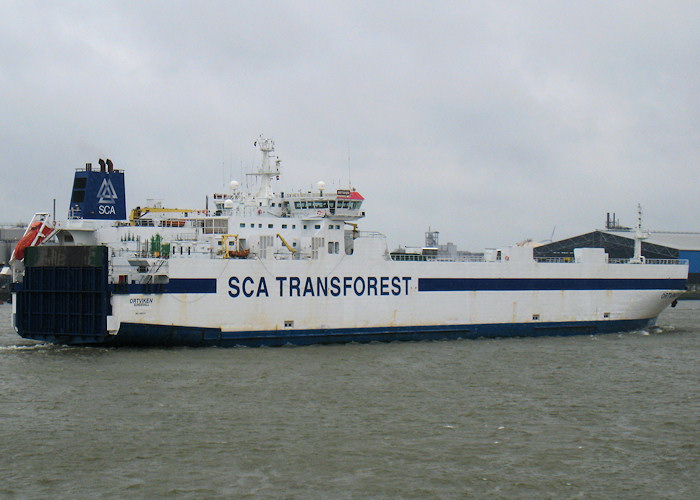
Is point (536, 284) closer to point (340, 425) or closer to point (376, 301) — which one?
point (376, 301)

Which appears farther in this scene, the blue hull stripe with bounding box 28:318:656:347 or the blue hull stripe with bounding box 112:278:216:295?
the blue hull stripe with bounding box 28:318:656:347

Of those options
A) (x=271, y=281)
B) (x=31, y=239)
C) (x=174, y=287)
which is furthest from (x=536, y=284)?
(x=31, y=239)

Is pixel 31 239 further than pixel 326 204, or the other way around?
pixel 326 204

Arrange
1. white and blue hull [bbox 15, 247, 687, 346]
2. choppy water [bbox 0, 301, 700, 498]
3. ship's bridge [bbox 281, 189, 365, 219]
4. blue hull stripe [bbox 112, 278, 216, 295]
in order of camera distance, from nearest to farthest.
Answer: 1. choppy water [bbox 0, 301, 700, 498]
2. blue hull stripe [bbox 112, 278, 216, 295]
3. white and blue hull [bbox 15, 247, 687, 346]
4. ship's bridge [bbox 281, 189, 365, 219]

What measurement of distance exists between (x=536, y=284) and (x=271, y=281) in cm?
1202

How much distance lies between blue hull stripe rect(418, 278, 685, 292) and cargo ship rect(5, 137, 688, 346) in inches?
2.2

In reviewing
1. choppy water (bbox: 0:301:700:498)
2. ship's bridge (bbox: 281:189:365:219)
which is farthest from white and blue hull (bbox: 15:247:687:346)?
ship's bridge (bbox: 281:189:365:219)

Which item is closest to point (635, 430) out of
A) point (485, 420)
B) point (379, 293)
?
point (485, 420)

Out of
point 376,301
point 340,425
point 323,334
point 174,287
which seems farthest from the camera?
point 376,301

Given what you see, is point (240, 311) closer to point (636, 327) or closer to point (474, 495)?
point (474, 495)

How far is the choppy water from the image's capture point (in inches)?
530

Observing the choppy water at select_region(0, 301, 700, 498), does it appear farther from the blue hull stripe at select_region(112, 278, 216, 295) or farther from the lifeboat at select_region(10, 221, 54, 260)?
the lifeboat at select_region(10, 221, 54, 260)

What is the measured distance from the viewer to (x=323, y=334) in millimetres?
28812

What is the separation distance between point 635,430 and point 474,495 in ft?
18.1
